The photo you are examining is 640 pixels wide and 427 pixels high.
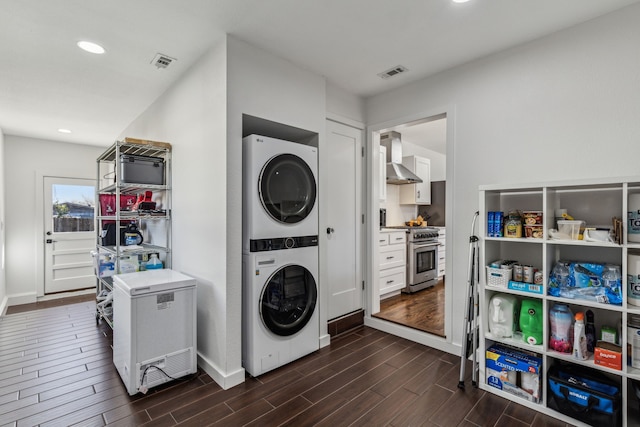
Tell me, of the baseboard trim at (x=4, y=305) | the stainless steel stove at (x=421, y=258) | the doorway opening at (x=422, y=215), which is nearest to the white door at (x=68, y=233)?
the baseboard trim at (x=4, y=305)

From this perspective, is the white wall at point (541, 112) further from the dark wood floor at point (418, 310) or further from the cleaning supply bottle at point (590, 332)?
the cleaning supply bottle at point (590, 332)

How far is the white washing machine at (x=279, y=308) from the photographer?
2.36m

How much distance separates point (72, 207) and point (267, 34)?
4.93 m

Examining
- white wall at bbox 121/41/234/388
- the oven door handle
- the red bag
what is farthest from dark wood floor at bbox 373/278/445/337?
the red bag

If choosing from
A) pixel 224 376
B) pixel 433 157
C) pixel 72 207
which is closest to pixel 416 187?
pixel 433 157

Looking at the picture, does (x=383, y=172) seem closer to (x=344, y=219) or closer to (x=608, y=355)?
(x=344, y=219)

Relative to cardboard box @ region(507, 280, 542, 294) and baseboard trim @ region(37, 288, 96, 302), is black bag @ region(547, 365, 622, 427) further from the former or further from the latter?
baseboard trim @ region(37, 288, 96, 302)

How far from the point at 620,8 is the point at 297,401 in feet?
10.8

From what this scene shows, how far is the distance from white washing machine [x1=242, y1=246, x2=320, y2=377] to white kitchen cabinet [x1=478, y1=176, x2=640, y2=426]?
1351 millimetres

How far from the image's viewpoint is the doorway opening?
3.46 metres

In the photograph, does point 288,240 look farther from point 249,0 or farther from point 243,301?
point 249,0

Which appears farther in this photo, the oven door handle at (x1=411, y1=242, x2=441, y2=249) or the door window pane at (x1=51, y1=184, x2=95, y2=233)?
the door window pane at (x1=51, y1=184, x2=95, y2=233)

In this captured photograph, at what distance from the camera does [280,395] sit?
2.14 meters

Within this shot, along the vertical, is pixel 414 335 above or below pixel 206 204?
below
